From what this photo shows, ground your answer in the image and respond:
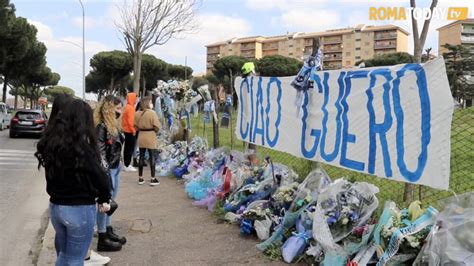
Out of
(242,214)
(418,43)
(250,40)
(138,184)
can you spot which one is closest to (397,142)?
(418,43)

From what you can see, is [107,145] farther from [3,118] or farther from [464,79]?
[3,118]

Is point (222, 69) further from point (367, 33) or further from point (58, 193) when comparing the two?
point (367, 33)

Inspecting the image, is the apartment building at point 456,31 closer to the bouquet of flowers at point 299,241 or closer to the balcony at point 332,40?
the balcony at point 332,40

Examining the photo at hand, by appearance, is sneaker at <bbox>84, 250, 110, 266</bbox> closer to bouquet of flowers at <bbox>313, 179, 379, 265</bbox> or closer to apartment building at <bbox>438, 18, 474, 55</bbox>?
bouquet of flowers at <bbox>313, 179, 379, 265</bbox>

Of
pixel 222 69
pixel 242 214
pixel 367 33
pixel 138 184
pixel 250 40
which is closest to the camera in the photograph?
pixel 242 214

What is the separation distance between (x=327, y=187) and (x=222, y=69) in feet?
174

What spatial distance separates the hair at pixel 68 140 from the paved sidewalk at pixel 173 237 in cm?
181

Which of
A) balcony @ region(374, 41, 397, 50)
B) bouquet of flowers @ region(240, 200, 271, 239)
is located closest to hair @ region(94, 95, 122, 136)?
bouquet of flowers @ region(240, 200, 271, 239)

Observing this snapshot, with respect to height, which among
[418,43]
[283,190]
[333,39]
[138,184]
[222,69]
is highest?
[333,39]

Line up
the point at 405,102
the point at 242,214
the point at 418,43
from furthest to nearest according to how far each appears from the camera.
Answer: the point at 242,214, the point at 418,43, the point at 405,102

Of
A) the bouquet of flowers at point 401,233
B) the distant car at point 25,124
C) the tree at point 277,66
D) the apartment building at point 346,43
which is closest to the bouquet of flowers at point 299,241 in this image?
the bouquet of flowers at point 401,233

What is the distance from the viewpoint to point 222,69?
56406 millimetres

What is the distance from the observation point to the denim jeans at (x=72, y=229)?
9.26 feet

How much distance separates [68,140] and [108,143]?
4.00 ft
